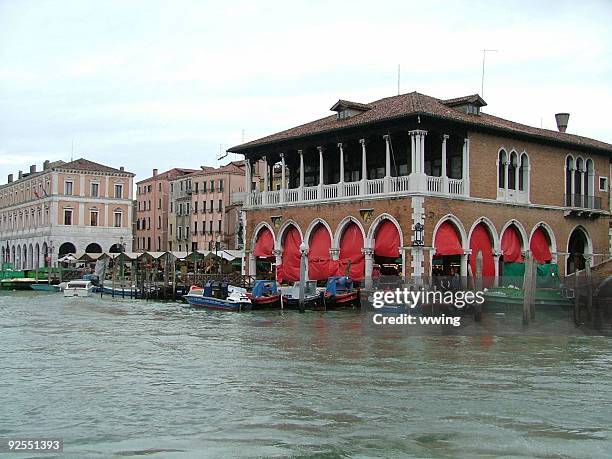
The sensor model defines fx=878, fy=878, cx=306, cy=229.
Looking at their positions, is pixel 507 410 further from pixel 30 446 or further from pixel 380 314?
pixel 380 314

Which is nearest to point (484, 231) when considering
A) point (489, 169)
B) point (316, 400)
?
point (489, 169)

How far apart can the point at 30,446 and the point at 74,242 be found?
5575cm

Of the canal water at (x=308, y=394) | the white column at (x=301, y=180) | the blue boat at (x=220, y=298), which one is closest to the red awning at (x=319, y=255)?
the white column at (x=301, y=180)

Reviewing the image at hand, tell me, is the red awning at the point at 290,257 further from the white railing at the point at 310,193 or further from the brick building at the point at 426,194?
the white railing at the point at 310,193

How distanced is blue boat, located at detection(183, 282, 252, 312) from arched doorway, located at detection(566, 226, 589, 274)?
41.8ft

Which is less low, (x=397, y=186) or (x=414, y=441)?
(x=397, y=186)

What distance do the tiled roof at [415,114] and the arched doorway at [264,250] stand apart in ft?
11.4

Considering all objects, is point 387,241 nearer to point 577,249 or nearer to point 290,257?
point 290,257

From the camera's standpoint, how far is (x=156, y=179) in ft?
233

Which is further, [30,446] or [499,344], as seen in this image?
[499,344]

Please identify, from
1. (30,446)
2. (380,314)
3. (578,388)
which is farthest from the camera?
(380,314)

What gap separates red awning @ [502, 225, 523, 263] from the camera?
3033 centimetres

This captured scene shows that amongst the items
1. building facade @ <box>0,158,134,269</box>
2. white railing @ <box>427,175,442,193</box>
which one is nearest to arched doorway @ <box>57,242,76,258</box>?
building facade @ <box>0,158,134,269</box>

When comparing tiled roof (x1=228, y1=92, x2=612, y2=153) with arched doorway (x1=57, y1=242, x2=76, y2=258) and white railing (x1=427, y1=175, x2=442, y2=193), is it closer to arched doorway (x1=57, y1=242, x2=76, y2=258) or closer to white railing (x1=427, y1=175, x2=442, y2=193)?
white railing (x1=427, y1=175, x2=442, y2=193)
